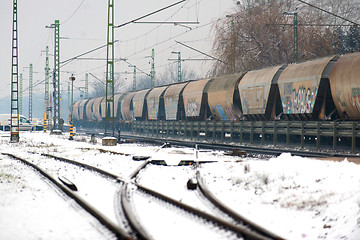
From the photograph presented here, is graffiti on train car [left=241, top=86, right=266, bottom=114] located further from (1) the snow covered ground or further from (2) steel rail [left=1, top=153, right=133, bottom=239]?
(2) steel rail [left=1, top=153, right=133, bottom=239]

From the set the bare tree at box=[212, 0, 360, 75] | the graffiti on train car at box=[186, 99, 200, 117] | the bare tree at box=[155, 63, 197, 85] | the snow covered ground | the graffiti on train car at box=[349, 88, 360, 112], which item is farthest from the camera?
the bare tree at box=[155, 63, 197, 85]

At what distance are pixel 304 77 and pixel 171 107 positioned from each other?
50.6 ft

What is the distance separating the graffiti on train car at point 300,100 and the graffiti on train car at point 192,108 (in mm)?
9319

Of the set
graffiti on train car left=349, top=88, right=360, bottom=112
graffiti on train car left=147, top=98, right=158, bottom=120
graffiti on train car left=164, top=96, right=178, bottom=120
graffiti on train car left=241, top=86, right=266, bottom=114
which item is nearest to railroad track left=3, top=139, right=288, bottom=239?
graffiti on train car left=349, top=88, right=360, bottom=112

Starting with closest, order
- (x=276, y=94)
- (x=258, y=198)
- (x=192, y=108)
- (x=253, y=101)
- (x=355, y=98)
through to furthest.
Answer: (x=258, y=198) → (x=355, y=98) → (x=276, y=94) → (x=253, y=101) → (x=192, y=108)

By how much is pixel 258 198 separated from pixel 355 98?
9.94m

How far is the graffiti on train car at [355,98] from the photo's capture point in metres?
16.3

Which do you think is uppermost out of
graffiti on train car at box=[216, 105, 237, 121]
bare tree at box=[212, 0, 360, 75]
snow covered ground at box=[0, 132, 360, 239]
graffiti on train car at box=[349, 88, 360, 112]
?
bare tree at box=[212, 0, 360, 75]

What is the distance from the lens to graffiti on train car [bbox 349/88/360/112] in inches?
643

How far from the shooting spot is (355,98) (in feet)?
54.0

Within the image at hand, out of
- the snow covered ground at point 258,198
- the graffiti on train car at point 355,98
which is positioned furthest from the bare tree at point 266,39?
the snow covered ground at point 258,198

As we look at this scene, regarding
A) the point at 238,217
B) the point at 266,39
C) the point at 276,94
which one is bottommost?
the point at 238,217

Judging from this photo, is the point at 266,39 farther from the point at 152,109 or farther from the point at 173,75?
the point at 173,75

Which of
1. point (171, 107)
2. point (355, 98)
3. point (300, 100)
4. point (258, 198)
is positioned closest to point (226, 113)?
point (300, 100)
